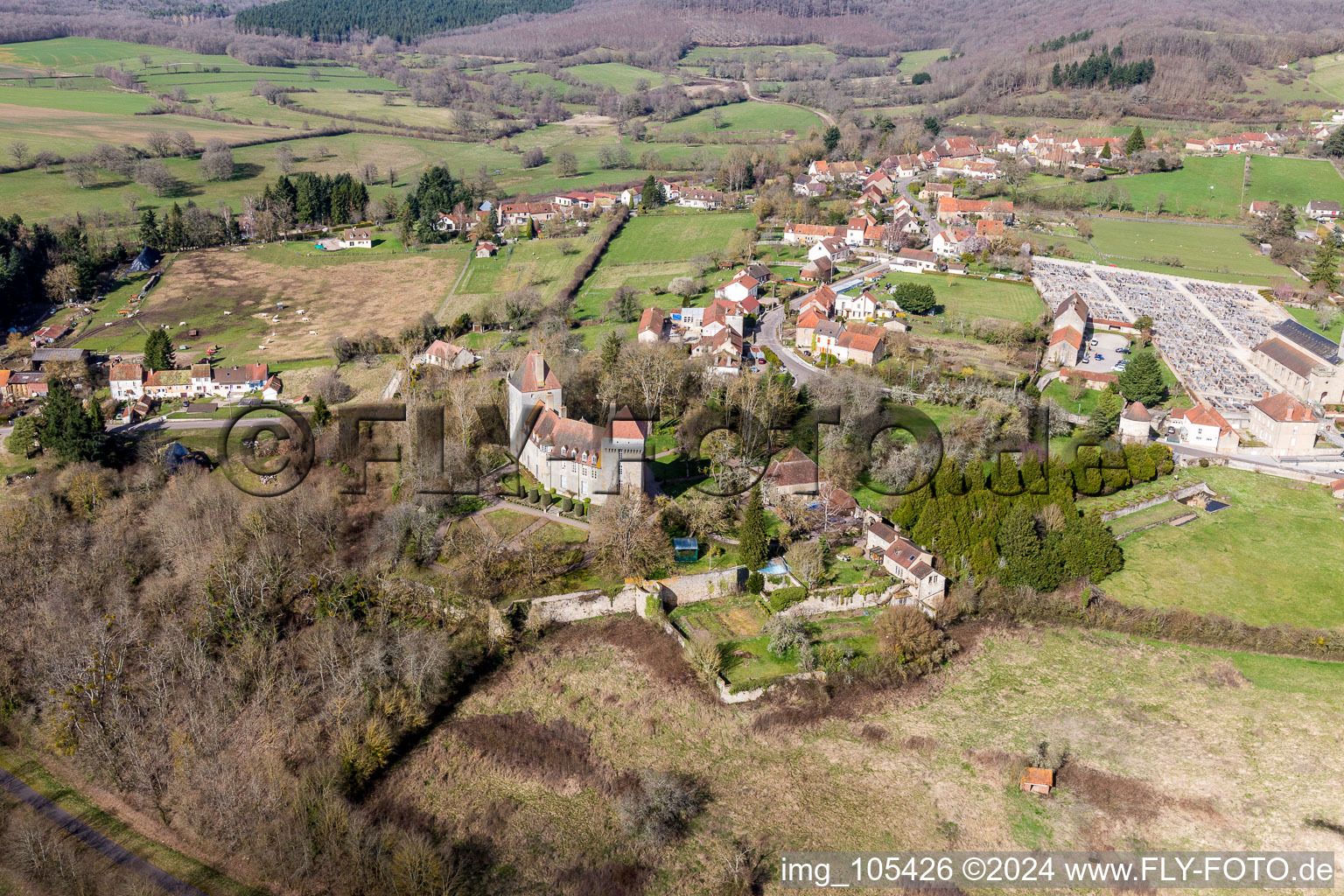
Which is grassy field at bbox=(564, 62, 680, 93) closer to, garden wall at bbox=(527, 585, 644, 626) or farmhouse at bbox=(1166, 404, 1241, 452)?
farmhouse at bbox=(1166, 404, 1241, 452)

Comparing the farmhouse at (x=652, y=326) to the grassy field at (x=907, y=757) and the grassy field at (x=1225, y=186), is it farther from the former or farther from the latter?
the grassy field at (x=1225, y=186)

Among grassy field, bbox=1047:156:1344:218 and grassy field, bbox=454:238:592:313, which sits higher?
grassy field, bbox=1047:156:1344:218

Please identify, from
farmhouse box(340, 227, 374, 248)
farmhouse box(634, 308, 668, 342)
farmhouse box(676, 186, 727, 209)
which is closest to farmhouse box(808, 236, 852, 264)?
farmhouse box(676, 186, 727, 209)

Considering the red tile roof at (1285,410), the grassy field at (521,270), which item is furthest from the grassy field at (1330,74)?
the grassy field at (521,270)

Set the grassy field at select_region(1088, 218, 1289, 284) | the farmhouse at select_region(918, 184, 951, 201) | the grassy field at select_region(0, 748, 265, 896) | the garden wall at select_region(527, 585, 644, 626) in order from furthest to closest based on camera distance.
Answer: the farmhouse at select_region(918, 184, 951, 201) < the grassy field at select_region(1088, 218, 1289, 284) < the garden wall at select_region(527, 585, 644, 626) < the grassy field at select_region(0, 748, 265, 896)

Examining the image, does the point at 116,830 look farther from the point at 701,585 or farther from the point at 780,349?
the point at 780,349

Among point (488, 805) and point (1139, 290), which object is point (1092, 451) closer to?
point (488, 805)
